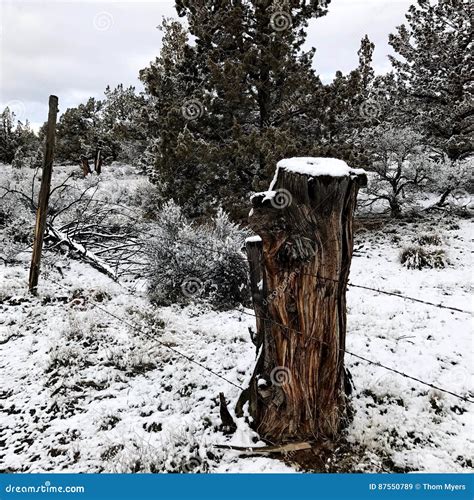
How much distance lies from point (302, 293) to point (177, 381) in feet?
6.94

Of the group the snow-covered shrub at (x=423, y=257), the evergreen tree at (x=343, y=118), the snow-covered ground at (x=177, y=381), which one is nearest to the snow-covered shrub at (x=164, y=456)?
the snow-covered ground at (x=177, y=381)

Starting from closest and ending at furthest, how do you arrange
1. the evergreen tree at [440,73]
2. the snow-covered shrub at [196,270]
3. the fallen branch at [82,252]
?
the snow-covered shrub at [196,270] → the fallen branch at [82,252] → the evergreen tree at [440,73]

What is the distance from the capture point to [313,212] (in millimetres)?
2748

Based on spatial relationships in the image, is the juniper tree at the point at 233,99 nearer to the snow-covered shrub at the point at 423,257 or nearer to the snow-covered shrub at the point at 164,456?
the snow-covered shrub at the point at 423,257

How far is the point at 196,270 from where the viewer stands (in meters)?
6.76

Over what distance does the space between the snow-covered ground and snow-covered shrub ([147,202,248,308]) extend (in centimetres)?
42

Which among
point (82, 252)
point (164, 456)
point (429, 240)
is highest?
point (429, 240)

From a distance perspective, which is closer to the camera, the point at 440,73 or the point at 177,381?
the point at 177,381

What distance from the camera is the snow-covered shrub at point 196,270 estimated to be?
6.55m

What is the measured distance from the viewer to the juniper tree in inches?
354

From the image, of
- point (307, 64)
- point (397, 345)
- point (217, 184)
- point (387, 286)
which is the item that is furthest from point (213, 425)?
point (307, 64)

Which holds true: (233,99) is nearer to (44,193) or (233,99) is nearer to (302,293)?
(44,193)

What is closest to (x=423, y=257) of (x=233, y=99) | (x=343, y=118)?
(x=343, y=118)

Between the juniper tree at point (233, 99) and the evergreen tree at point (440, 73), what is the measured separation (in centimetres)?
521
